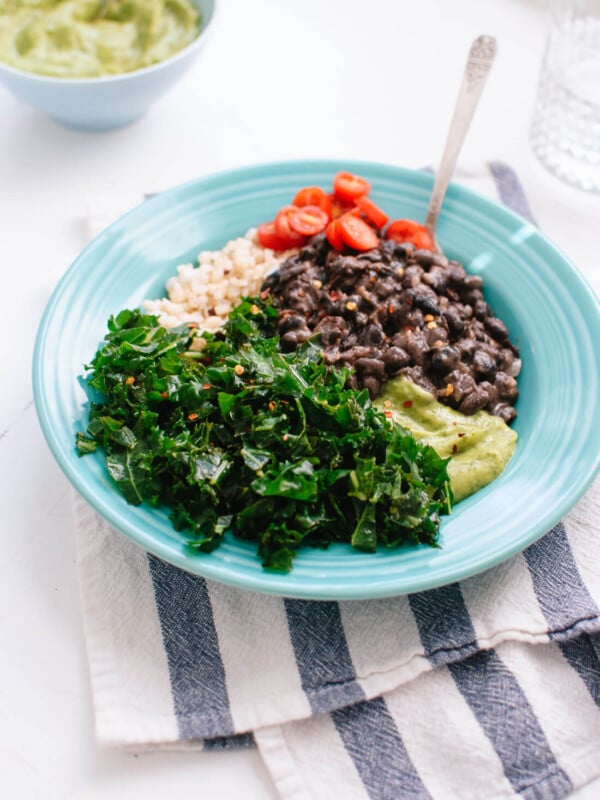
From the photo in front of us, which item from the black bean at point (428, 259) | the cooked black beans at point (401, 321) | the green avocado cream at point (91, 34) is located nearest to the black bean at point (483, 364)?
the cooked black beans at point (401, 321)

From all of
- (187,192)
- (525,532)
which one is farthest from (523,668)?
(187,192)

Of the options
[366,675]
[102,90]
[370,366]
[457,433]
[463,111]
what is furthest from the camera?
[102,90]

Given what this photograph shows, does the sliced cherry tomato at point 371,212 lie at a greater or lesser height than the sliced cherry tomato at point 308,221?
greater

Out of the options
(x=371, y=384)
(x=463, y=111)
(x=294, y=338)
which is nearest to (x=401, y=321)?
(x=371, y=384)

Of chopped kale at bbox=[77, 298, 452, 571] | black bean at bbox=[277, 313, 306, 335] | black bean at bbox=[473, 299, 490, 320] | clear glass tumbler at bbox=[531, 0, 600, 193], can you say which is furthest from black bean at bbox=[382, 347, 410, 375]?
clear glass tumbler at bbox=[531, 0, 600, 193]

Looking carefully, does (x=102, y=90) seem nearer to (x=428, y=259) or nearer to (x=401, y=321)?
(x=428, y=259)

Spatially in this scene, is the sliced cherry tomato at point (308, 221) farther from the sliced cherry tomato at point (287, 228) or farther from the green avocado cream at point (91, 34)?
the green avocado cream at point (91, 34)
